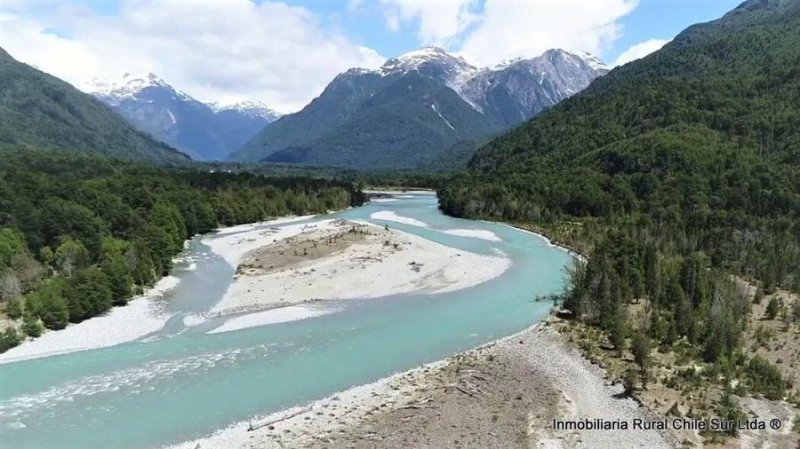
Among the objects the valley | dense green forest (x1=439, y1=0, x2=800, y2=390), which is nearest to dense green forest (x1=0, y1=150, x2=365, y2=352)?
the valley

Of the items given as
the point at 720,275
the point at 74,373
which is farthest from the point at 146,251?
the point at 720,275

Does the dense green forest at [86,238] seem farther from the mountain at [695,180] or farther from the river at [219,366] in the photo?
the mountain at [695,180]

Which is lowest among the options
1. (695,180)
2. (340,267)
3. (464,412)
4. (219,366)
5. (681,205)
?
(464,412)

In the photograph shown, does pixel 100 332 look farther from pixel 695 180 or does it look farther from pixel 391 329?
pixel 695 180

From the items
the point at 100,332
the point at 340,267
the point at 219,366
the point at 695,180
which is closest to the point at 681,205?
the point at 695,180

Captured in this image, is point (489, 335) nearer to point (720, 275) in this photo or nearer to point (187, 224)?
point (720, 275)

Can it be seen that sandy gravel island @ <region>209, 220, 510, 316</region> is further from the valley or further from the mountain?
the mountain
